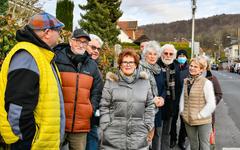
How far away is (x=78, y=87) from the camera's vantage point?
3.98 m

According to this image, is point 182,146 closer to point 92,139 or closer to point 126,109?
point 92,139

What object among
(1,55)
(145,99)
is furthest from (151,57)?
(1,55)

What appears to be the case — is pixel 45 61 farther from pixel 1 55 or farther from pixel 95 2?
pixel 95 2

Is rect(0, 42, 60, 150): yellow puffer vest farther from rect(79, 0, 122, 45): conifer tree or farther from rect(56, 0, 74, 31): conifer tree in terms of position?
rect(79, 0, 122, 45): conifer tree

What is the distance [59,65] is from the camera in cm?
400

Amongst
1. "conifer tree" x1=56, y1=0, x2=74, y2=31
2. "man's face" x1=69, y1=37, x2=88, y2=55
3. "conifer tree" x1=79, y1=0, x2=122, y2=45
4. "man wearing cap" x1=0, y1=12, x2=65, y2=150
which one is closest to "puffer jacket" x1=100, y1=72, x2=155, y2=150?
"man's face" x1=69, y1=37, x2=88, y2=55

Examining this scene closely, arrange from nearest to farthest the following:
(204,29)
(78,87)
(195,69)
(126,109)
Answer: (78,87), (126,109), (195,69), (204,29)

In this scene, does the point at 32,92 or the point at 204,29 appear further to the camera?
the point at 204,29

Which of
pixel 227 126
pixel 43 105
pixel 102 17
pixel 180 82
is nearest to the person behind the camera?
pixel 43 105

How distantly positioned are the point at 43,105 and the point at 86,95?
101cm

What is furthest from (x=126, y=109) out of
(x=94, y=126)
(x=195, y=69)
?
(x=195, y=69)

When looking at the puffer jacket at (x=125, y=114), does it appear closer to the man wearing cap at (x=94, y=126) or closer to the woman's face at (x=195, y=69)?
the man wearing cap at (x=94, y=126)

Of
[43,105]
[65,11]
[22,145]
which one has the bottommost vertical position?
[22,145]

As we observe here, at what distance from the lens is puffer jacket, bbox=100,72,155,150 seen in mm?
4117
